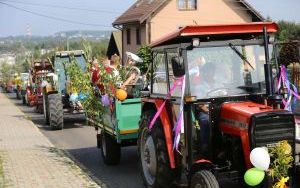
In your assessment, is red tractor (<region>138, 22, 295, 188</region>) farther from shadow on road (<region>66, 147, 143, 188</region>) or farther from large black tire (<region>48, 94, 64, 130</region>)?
large black tire (<region>48, 94, 64, 130</region>)

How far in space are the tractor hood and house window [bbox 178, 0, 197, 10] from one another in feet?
110

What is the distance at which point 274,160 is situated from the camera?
5234mm

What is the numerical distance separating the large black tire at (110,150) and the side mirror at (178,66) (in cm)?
391

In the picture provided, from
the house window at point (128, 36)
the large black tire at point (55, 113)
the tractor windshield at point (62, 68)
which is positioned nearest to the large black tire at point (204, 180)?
the large black tire at point (55, 113)

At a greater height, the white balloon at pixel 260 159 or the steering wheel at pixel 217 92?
the steering wheel at pixel 217 92

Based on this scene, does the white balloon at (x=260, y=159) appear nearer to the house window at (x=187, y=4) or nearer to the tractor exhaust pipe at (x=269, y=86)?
the tractor exhaust pipe at (x=269, y=86)

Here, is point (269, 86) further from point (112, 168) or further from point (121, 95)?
point (112, 168)

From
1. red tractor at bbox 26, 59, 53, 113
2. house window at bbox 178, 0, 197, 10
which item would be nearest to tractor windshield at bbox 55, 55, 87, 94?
red tractor at bbox 26, 59, 53, 113

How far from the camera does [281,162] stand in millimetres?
5117

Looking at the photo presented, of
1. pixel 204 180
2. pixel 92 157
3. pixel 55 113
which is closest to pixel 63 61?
pixel 55 113

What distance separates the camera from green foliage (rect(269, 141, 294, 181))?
5.11 m

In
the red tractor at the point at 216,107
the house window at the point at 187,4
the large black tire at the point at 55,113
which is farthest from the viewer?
the house window at the point at 187,4

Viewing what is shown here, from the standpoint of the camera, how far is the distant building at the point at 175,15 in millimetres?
37594

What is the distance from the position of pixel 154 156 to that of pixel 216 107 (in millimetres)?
1356
